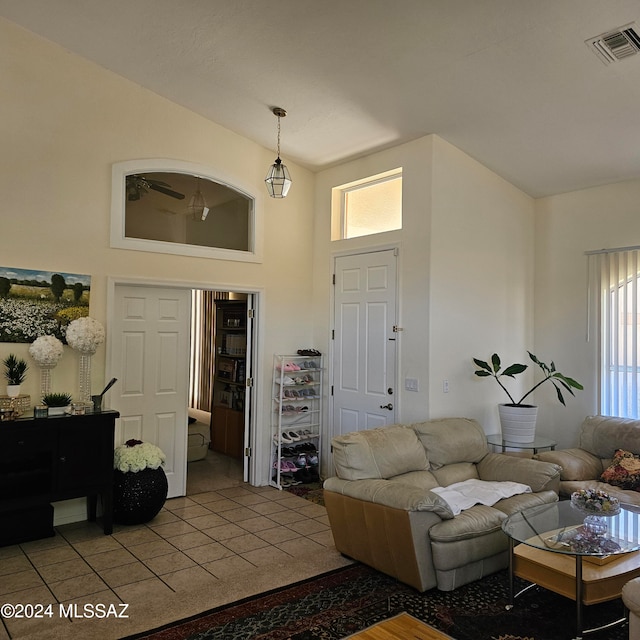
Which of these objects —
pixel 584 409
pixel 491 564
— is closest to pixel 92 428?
pixel 491 564

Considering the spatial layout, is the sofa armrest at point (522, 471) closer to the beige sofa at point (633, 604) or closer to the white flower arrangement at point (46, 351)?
the beige sofa at point (633, 604)

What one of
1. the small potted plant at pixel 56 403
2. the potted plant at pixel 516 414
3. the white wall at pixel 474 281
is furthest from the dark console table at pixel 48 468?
the potted plant at pixel 516 414

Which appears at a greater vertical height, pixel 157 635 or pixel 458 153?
pixel 458 153

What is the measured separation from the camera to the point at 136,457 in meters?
4.28

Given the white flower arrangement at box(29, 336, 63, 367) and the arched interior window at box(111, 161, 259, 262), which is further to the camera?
the arched interior window at box(111, 161, 259, 262)

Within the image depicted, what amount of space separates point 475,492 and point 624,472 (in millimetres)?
1269

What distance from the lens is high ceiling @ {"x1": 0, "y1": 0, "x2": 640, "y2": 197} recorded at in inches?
126

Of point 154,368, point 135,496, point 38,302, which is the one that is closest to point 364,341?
point 154,368

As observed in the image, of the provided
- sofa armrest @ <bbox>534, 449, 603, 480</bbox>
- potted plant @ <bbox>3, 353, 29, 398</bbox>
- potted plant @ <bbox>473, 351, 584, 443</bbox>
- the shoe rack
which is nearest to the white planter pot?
potted plant @ <bbox>473, 351, 584, 443</bbox>

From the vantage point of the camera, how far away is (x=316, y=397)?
18.8 ft

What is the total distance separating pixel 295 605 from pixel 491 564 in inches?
50.4

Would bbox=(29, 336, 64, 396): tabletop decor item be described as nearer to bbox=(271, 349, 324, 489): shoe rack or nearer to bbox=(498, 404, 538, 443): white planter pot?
bbox=(271, 349, 324, 489): shoe rack

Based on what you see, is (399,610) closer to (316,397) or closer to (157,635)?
(157,635)

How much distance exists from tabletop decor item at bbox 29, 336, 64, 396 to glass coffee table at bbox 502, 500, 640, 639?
3.31 m
